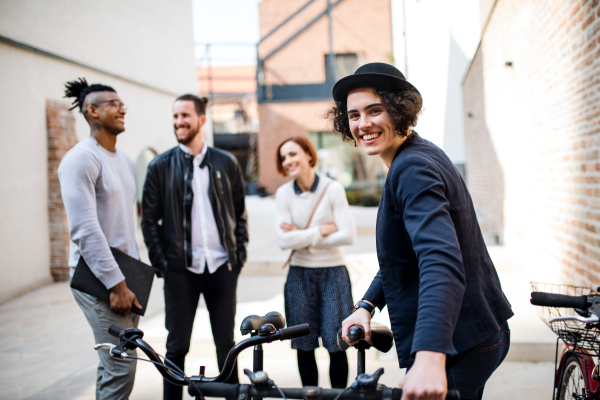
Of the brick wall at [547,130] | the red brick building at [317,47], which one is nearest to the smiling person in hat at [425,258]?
the brick wall at [547,130]

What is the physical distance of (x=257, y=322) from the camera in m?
1.28

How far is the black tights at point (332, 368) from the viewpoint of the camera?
2.63m

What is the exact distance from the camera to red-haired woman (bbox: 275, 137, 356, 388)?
2.66 metres

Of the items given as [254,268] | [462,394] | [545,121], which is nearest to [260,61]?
[254,268]

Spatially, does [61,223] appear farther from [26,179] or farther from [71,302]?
[71,302]

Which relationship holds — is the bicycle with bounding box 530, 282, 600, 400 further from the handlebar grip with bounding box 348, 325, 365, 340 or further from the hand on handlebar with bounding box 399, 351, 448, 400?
the hand on handlebar with bounding box 399, 351, 448, 400

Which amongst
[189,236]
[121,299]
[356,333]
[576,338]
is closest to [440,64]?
[189,236]

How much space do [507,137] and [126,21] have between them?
7462mm

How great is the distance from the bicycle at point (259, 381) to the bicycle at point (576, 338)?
0.74m

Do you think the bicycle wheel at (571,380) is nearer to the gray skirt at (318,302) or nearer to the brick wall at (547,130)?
the gray skirt at (318,302)

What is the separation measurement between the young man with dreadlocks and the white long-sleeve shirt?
0.99 metres

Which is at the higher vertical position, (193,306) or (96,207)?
(96,207)

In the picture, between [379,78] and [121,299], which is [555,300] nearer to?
[379,78]

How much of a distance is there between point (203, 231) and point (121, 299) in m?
0.68
